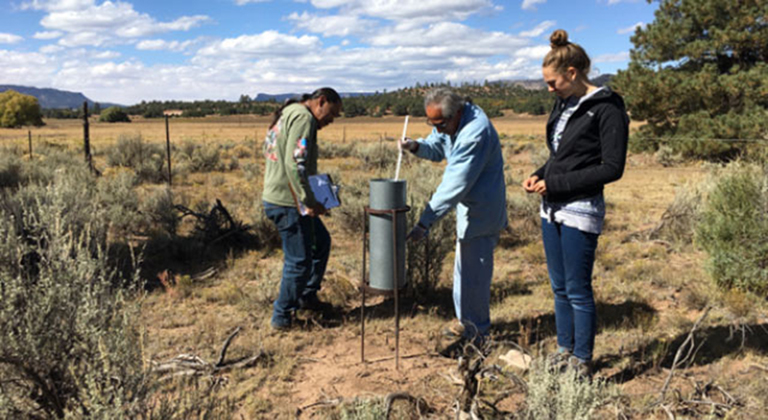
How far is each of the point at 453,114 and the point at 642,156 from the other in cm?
1671

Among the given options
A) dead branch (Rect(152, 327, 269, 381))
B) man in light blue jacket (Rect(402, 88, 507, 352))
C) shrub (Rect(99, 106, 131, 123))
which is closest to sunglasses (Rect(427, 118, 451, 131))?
man in light blue jacket (Rect(402, 88, 507, 352))

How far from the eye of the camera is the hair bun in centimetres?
283

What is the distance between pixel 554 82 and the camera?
2.93 meters

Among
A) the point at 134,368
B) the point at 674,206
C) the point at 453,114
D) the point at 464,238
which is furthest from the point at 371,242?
the point at 674,206

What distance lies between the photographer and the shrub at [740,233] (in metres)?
4.70

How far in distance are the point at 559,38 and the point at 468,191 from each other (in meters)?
1.05

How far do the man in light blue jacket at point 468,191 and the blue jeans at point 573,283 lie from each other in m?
0.46

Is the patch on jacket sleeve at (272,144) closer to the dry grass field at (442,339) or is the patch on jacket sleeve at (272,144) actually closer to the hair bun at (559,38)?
the dry grass field at (442,339)

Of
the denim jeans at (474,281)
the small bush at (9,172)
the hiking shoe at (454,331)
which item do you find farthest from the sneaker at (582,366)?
the small bush at (9,172)

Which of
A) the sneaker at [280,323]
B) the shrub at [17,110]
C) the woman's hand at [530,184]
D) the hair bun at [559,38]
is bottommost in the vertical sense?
the sneaker at [280,323]

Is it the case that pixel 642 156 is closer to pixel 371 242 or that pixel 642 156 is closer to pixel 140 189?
pixel 140 189

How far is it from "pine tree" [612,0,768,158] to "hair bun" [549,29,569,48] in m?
12.2

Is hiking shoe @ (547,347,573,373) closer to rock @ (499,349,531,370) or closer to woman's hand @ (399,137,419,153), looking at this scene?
rock @ (499,349,531,370)

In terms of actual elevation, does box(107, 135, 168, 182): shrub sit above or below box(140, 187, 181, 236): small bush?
above
